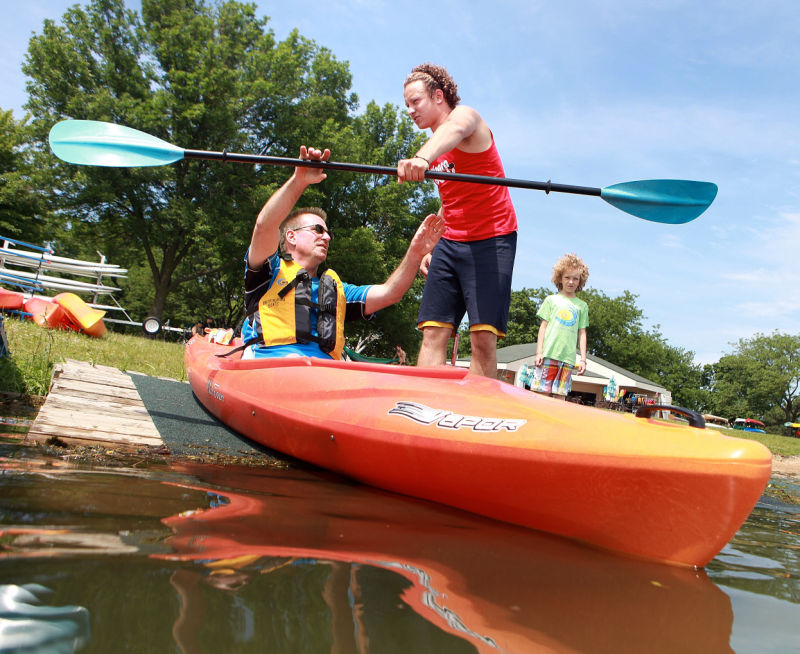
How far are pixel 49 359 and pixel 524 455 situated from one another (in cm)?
388

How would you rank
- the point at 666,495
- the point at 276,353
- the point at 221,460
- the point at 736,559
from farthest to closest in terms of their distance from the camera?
the point at 276,353 → the point at 221,460 → the point at 736,559 → the point at 666,495

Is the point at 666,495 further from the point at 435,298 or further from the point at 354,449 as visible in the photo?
the point at 435,298

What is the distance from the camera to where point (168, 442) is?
268 cm

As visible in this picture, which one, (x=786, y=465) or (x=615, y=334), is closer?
(x=786, y=465)

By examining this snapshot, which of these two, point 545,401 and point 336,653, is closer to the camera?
point 336,653

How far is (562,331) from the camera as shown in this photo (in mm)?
5129

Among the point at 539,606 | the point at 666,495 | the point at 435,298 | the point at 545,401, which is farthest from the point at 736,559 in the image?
the point at 435,298

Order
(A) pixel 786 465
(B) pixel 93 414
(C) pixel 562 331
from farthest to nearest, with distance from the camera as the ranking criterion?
(A) pixel 786 465
(C) pixel 562 331
(B) pixel 93 414

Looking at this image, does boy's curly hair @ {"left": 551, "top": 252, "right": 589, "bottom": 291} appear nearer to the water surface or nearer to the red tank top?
the red tank top

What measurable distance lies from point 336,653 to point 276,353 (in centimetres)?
242

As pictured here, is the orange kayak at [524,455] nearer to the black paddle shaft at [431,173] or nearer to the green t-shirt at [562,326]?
the black paddle shaft at [431,173]

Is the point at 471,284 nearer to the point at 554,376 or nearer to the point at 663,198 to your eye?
the point at 663,198

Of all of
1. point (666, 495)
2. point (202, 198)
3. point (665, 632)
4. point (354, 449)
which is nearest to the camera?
point (665, 632)

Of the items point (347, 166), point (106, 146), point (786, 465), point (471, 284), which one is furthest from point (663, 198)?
point (786, 465)
